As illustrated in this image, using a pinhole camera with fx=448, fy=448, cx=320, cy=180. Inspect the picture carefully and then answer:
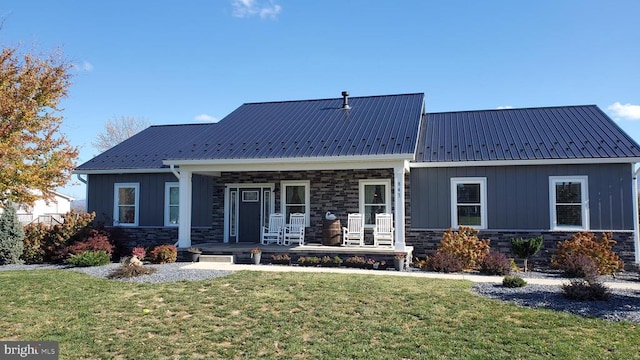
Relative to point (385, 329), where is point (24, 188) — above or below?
above

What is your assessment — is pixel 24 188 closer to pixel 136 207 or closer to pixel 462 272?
pixel 136 207

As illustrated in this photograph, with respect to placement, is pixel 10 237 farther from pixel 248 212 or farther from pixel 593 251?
pixel 593 251

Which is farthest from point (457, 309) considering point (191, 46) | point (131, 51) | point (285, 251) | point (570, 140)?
point (131, 51)

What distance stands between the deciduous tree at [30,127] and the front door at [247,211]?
5059mm

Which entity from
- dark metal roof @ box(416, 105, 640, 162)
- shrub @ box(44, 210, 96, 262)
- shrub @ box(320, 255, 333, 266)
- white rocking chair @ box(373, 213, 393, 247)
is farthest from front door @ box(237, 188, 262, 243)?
dark metal roof @ box(416, 105, 640, 162)

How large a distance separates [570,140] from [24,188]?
50.8 ft

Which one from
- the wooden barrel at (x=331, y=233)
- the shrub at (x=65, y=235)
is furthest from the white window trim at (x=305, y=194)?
the shrub at (x=65, y=235)

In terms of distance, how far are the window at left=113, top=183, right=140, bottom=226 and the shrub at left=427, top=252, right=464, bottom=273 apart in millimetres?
10668

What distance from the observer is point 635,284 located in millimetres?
9227

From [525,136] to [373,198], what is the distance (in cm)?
502

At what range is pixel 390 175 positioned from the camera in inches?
539

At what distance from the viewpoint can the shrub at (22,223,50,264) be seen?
1306 centimetres

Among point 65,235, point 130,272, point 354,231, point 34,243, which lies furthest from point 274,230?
point 34,243

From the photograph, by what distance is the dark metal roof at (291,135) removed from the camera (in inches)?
506
